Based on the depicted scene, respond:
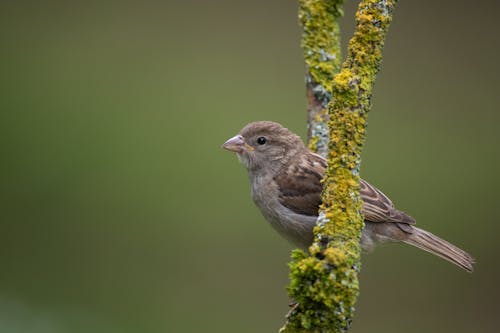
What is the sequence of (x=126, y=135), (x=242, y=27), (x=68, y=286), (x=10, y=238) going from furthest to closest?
(x=242, y=27) < (x=126, y=135) < (x=10, y=238) < (x=68, y=286)

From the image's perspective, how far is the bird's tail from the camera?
17.6 feet

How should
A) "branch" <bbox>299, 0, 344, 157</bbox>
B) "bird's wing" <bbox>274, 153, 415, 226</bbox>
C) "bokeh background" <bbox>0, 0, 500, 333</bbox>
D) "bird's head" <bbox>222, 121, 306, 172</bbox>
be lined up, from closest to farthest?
"branch" <bbox>299, 0, 344, 157</bbox>, "bird's wing" <bbox>274, 153, 415, 226</bbox>, "bird's head" <bbox>222, 121, 306, 172</bbox>, "bokeh background" <bbox>0, 0, 500, 333</bbox>

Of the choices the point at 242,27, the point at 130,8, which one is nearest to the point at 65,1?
the point at 130,8

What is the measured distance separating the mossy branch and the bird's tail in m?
1.84

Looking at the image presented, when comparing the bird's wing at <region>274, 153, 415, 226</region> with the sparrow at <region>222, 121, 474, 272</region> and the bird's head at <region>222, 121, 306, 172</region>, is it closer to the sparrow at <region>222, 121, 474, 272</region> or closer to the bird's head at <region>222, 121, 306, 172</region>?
the sparrow at <region>222, 121, 474, 272</region>

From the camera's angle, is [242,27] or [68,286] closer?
[68,286]

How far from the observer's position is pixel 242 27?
40.3 ft

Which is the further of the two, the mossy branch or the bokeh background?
the bokeh background

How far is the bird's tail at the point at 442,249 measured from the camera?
17.6 ft

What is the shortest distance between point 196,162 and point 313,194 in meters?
4.66

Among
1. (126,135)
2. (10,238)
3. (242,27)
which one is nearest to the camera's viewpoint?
(10,238)

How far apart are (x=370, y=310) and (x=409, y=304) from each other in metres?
0.43

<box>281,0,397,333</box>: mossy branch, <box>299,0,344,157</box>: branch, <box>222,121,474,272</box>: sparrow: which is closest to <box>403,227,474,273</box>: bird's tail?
<box>222,121,474,272</box>: sparrow

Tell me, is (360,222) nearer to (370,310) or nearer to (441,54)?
(370,310)
